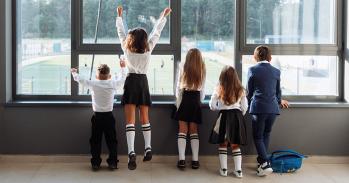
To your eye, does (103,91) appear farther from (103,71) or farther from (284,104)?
(284,104)

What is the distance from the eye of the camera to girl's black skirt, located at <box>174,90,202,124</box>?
4715mm

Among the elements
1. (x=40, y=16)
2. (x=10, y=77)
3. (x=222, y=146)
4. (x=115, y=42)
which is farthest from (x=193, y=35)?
(x=10, y=77)

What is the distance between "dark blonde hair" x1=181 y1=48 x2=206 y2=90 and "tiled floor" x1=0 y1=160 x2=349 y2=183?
2.71 feet

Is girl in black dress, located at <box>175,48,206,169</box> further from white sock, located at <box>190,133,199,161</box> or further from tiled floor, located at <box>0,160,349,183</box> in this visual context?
tiled floor, located at <box>0,160,349,183</box>

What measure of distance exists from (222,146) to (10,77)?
2231 millimetres

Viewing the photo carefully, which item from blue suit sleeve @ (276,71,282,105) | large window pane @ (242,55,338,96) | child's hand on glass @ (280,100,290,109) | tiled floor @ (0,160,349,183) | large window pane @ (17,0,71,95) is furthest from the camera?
large window pane @ (242,55,338,96)

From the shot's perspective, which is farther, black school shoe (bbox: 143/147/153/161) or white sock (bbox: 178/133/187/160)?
white sock (bbox: 178/133/187/160)

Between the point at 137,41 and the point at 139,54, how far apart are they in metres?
0.13

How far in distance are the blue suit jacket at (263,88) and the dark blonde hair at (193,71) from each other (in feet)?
1.55

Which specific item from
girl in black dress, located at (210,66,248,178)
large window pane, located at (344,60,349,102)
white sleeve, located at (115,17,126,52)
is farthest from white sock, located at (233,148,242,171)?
white sleeve, located at (115,17,126,52)

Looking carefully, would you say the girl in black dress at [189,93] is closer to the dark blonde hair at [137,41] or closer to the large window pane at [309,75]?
the dark blonde hair at [137,41]

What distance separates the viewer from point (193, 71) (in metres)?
4.70

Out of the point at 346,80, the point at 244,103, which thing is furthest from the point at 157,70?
the point at 346,80

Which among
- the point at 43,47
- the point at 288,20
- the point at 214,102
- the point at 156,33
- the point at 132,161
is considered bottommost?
the point at 132,161
